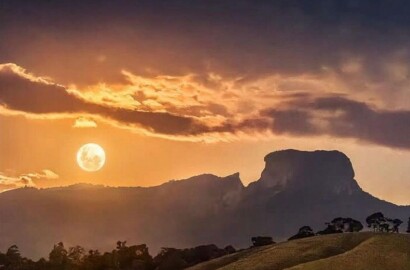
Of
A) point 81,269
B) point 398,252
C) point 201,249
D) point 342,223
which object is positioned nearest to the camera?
point 398,252

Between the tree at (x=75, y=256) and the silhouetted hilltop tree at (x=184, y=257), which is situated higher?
the tree at (x=75, y=256)

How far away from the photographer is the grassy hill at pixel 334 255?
87938 millimetres

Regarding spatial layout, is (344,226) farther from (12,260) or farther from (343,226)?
(12,260)

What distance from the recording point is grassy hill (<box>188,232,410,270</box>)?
87938 mm

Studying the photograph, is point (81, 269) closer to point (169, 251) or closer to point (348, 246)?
point (169, 251)

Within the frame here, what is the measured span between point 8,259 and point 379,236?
93894mm

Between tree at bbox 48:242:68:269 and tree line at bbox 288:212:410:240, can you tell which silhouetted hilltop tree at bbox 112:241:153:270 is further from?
tree line at bbox 288:212:410:240

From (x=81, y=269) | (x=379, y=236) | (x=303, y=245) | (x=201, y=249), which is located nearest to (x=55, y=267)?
(x=81, y=269)

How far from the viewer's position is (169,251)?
156000 millimetres

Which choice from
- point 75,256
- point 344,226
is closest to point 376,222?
point 344,226

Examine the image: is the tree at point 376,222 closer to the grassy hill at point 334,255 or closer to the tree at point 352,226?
the tree at point 352,226

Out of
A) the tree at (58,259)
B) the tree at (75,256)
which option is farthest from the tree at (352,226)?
the tree at (58,259)

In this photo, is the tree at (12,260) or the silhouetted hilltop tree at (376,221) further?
the silhouetted hilltop tree at (376,221)

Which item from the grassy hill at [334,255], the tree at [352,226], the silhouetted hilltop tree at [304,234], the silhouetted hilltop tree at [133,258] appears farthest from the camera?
the tree at [352,226]
